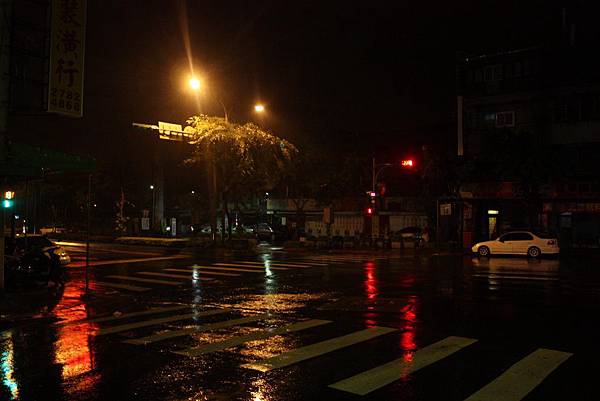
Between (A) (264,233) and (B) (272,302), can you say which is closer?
(B) (272,302)

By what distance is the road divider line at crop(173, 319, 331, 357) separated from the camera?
8.70 metres

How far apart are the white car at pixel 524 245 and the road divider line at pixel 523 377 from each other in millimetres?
22667

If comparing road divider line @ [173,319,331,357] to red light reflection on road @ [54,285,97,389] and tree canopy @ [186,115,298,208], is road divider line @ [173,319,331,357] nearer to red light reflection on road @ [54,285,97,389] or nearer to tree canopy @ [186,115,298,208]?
red light reflection on road @ [54,285,97,389]

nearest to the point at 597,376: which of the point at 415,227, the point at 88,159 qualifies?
the point at 88,159

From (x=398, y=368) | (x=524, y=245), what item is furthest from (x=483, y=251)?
(x=398, y=368)

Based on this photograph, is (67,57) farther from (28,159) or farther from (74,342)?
(74,342)

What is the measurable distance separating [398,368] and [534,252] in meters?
24.5

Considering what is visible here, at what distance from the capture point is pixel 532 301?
44.3 ft

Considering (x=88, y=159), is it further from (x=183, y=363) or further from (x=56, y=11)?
(x=183, y=363)

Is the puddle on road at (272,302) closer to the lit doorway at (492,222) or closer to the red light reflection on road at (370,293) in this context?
the red light reflection on road at (370,293)

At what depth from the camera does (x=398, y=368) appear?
24.5 ft

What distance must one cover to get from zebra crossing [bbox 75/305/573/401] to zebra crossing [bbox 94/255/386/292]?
596 cm

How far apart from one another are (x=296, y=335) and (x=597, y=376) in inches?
183

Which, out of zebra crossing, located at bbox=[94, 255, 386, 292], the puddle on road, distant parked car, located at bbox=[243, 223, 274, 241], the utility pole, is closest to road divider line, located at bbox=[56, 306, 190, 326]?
the puddle on road
